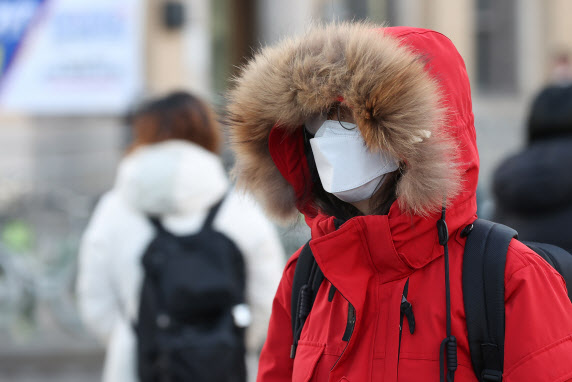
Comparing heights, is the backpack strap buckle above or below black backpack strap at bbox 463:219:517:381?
below

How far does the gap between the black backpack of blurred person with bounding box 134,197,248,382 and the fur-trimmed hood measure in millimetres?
1267

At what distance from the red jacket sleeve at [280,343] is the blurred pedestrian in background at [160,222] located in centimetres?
108

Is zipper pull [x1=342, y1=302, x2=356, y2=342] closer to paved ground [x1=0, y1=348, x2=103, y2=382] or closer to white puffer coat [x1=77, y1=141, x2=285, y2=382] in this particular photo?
white puffer coat [x1=77, y1=141, x2=285, y2=382]

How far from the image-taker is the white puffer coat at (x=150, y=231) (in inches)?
129

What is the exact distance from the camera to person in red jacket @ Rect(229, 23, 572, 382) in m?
1.71

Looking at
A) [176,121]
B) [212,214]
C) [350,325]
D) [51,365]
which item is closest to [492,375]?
[350,325]

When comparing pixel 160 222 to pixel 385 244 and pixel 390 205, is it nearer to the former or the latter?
pixel 390 205

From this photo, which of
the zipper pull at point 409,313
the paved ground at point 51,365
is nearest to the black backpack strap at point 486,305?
the zipper pull at point 409,313

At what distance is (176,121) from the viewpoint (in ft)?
11.4

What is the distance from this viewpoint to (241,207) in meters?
3.37

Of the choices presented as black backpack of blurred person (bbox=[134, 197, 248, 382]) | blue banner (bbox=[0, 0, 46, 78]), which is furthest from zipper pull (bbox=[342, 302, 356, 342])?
blue banner (bbox=[0, 0, 46, 78])

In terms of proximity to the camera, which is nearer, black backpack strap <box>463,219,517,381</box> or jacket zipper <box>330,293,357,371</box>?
black backpack strap <box>463,219,517,381</box>

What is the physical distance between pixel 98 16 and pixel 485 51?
6868mm

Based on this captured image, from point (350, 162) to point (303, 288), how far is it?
340mm
